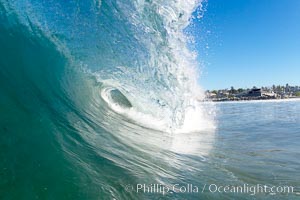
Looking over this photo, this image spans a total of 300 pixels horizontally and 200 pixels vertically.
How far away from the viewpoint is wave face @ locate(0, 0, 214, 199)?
4.19 meters

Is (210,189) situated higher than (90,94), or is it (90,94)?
(90,94)

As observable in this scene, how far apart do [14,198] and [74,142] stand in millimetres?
2075

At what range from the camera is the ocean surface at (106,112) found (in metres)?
4.13

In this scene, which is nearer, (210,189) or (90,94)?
(210,189)

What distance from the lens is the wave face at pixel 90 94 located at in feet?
13.8

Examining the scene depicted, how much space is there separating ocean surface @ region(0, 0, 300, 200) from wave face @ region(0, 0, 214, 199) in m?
0.03

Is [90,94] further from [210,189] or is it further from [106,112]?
[210,189]

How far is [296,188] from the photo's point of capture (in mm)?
4453

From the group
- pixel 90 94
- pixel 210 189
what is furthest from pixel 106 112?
pixel 210 189

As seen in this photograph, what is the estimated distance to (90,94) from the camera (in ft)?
32.1

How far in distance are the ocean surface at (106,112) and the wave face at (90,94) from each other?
3 centimetres

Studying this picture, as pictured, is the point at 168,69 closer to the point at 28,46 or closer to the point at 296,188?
the point at 28,46

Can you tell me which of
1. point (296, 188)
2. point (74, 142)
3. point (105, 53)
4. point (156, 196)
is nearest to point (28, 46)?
point (105, 53)

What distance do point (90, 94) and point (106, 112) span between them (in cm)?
72
